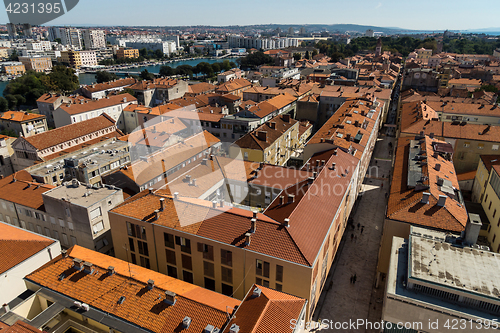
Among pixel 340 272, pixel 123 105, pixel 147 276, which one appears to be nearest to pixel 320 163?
pixel 340 272

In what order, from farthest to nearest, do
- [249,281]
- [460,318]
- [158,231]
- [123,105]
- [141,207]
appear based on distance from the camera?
[123,105] → [141,207] → [158,231] → [249,281] → [460,318]

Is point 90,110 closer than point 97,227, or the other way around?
point 97,227

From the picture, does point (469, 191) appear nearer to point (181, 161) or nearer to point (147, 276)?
point (181, 161)

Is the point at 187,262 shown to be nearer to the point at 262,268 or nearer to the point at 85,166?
the point at 262,268

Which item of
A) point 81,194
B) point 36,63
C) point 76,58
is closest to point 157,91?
point 81,194

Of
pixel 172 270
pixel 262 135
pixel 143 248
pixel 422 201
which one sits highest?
pixel 262 135

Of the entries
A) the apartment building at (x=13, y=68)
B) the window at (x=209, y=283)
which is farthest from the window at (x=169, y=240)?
the apartment building at (x=13, y=68)

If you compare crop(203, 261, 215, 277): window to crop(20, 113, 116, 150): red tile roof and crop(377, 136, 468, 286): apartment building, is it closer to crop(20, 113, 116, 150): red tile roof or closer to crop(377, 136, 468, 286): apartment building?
crop(377, 136, 468, 286): apartment building
